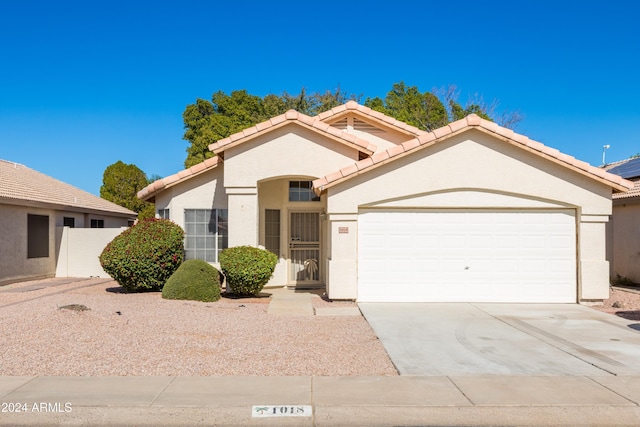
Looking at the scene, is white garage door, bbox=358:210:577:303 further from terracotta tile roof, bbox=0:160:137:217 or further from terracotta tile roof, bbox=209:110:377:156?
terracotta tile roof, bbox=0:160:137:217

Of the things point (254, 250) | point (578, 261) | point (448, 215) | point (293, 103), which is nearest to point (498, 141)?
point (448, 215)

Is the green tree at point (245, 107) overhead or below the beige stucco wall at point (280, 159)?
overhead

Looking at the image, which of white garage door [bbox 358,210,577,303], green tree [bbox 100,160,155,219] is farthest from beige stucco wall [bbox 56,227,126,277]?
green tree [bbox 100,160,155,219]

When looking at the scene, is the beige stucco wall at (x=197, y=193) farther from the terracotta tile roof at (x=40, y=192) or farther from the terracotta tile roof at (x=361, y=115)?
the terracotta tile roof at (x=40, y=192)

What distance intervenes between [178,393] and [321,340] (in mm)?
3180

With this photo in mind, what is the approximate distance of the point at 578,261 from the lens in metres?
12.9

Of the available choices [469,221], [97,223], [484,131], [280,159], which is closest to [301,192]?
[280,159]

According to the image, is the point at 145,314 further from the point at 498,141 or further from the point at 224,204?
the point at 498,141

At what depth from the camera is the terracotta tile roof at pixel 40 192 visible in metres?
17.6

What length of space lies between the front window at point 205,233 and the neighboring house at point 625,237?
12483 mm

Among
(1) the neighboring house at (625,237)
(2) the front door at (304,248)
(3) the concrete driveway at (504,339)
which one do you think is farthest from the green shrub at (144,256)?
(1) the neighboring house at (625,237)

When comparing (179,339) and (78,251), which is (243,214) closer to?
(179,339)

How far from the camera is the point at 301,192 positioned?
632 inches

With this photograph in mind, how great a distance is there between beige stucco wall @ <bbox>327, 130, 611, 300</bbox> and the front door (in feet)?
10.6
